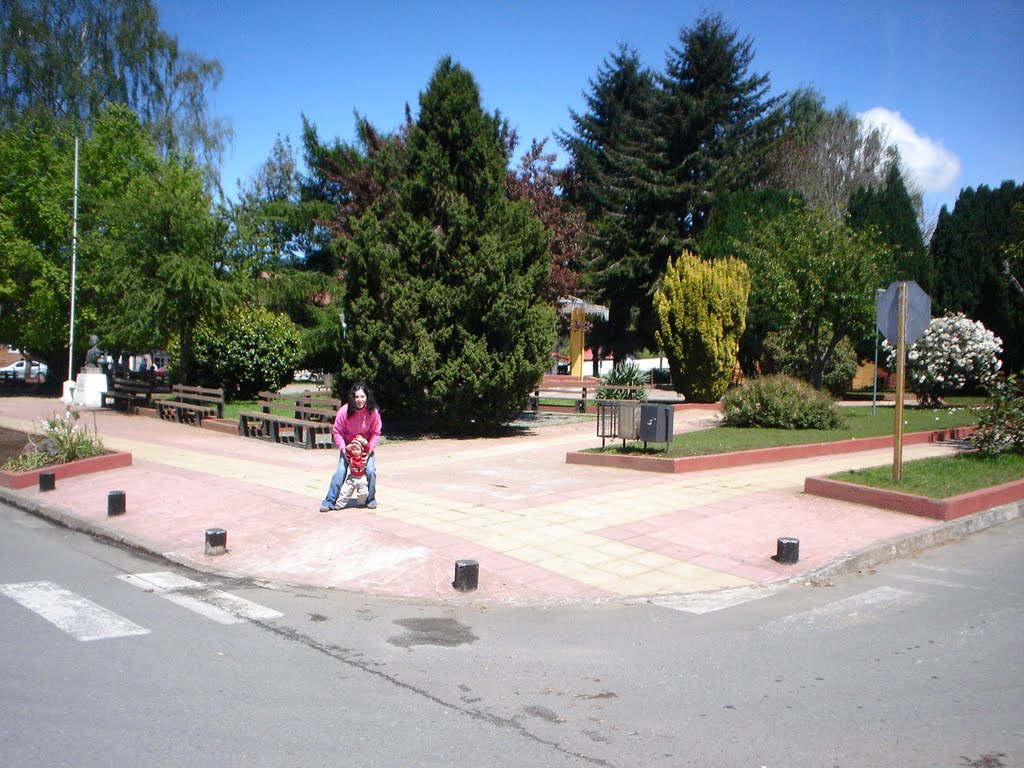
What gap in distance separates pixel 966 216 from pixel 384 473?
27333 mm

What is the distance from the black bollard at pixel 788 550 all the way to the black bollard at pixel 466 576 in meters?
3.04

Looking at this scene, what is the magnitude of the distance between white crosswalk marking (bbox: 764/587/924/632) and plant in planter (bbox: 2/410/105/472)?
1183 centimetres

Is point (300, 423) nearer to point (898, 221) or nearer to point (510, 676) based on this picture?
point (510, 676)

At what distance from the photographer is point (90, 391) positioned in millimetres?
27391

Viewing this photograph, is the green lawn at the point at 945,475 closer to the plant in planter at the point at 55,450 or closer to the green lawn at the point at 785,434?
the green lawn at the point at 785,434

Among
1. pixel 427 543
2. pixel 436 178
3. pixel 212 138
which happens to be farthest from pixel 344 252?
pixel 212 138

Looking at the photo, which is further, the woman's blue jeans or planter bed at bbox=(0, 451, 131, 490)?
planter bed at bbox=(0, 451, 131, 490)

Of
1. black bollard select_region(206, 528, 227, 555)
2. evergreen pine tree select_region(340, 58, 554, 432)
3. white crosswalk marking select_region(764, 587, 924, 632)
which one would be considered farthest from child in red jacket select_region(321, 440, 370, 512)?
evergreen pine tree select_region(340, 58, 554, 432)

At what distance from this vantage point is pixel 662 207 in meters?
40.7

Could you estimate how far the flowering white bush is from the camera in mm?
23703

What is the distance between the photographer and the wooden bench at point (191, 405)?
861 inches

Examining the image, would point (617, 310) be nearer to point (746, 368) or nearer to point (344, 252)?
point (746, 368)

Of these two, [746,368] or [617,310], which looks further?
[617,310]

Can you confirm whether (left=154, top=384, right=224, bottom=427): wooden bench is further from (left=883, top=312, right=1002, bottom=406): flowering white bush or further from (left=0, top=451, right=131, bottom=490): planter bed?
(left=883, top=312, right=1002, bottom=406): flowering white bush
